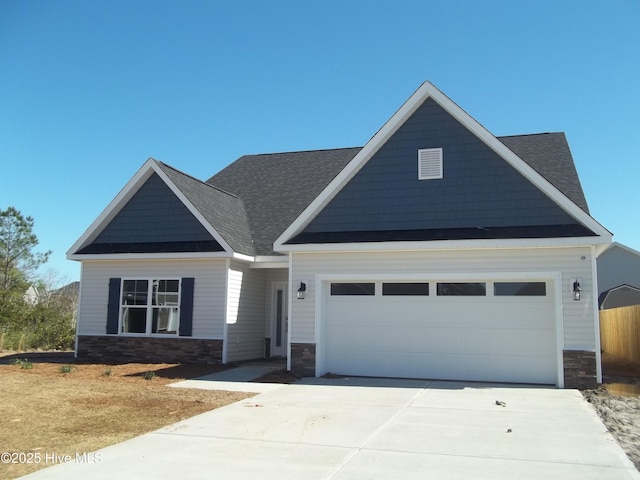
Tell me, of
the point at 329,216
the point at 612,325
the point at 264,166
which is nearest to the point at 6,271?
the point at 264,166

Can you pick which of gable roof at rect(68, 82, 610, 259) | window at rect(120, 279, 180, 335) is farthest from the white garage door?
window at rect(120, 279, 180, 335)

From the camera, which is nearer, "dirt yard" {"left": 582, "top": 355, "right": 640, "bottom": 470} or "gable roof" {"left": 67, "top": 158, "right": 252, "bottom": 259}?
"dirt yard" {"left": 582, "top": 355, "right": 640, "bottom": 470}

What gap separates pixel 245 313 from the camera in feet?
56.5

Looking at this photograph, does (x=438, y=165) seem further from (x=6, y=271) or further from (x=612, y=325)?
(x=6, y=271)

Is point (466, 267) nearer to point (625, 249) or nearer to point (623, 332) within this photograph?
point (623, 332)

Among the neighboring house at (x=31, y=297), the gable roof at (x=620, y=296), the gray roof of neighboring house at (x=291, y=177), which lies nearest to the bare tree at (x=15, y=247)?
the neighboring house at (x=31, y=297)

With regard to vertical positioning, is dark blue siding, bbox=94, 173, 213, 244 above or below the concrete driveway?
above

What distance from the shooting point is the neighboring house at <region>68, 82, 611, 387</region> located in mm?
12984

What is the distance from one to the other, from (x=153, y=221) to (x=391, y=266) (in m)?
7.53

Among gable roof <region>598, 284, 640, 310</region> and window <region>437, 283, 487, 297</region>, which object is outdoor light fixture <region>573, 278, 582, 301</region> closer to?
window <region>437, 283, 487, 297</region>

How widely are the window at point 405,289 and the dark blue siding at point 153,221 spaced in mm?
5743

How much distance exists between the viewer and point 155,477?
605 centimetres

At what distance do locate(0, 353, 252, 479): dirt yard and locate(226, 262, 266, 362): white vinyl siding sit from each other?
4.48 ft

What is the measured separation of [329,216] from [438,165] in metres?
2.99
